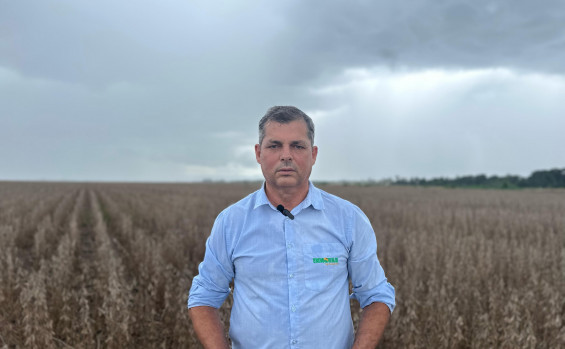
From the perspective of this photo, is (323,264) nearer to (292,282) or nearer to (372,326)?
(292,282)

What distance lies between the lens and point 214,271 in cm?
182

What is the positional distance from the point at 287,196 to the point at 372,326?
69 cm

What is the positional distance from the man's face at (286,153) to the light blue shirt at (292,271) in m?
0.15

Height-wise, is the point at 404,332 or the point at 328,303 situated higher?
the point at 328,303

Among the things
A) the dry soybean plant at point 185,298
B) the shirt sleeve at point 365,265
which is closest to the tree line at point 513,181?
the dry soybean plant at point 185,298

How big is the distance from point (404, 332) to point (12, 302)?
4.74m

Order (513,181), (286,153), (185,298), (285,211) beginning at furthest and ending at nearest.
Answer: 1. (513,181)
2. (185,298)
3. (285,211)
4. (286,153)

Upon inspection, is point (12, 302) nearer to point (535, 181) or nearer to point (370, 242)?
point (370, 242)

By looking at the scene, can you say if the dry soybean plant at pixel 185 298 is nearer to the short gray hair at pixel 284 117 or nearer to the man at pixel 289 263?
the man at pixel 289 263

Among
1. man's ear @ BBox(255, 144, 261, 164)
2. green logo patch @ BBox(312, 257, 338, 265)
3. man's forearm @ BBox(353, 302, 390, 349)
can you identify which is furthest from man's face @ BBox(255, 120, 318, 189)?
man's forearm @ BBox(353, 302, 390, 349)

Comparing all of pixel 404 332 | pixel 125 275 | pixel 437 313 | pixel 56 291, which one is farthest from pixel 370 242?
pixel 125 275

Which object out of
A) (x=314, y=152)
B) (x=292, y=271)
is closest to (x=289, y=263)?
(x=292, y=271)

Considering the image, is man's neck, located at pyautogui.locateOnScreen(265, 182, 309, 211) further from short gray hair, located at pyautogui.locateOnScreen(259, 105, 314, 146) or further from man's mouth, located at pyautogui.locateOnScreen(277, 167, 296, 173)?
short gray hair, located at pyautogui.locateOnScreen(259, 105, 314, 146)

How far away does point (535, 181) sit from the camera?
49.3 metres
